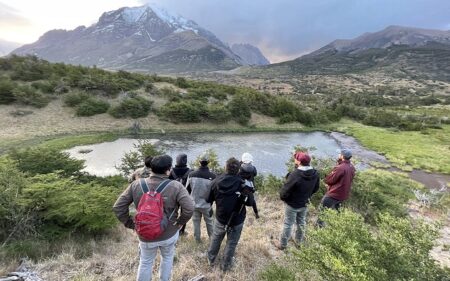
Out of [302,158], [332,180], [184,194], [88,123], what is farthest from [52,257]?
[88,123]

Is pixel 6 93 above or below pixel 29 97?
above

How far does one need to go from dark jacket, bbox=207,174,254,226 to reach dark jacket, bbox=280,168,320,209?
1213mm

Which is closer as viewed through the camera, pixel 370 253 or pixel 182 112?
pixel 370 253

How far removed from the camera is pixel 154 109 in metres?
31.5

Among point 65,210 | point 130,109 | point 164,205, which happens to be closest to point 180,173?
point 65,210

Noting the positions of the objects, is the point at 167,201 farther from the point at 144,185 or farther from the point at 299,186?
the point at 299,186

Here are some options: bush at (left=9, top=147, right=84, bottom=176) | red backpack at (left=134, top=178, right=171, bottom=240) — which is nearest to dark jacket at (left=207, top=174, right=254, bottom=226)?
red backpack at (left=134, top=178, right=171, bottom=240)

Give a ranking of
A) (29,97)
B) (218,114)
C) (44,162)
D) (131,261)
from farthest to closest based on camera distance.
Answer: (218,114) < (29,97) < (44,162) < (131,261)

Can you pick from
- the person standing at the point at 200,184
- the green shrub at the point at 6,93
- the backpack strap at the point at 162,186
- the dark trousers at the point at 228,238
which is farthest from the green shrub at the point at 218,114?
the backpack strap at the point at 162,186

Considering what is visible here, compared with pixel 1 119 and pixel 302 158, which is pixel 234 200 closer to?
pixel 302 158

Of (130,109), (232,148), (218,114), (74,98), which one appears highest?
(74,98)

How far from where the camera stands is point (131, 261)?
571cm

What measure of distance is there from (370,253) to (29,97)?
30087 mm

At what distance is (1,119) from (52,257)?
76.3ft
